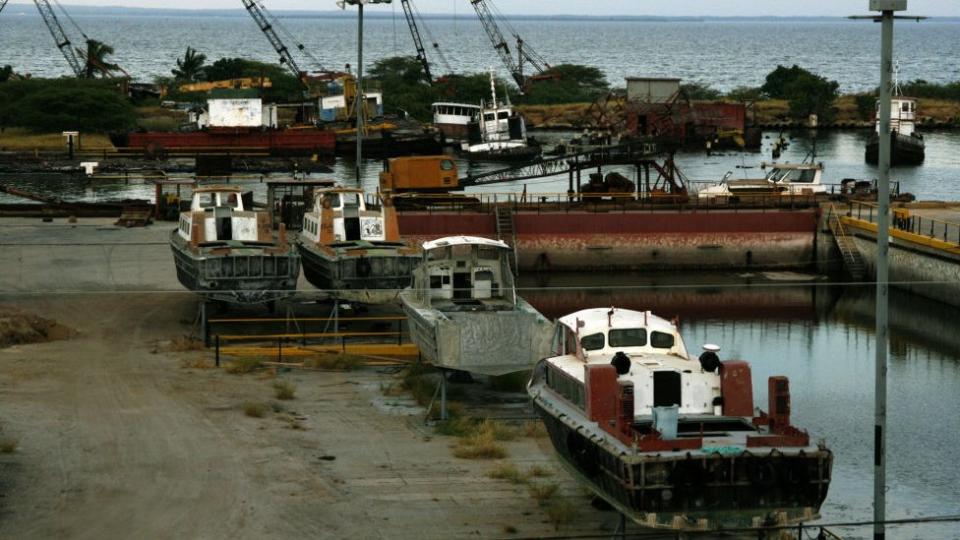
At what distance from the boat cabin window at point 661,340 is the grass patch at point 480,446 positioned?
4.23 metres

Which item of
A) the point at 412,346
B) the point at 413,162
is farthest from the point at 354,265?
the point at 413,162

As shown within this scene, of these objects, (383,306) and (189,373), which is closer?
(189,373)

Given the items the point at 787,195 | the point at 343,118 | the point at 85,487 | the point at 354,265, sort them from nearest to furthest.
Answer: the point at 85,487
the point at 354,265
the point at 787,195
the point at 343,118

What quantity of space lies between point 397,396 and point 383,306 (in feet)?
39.9

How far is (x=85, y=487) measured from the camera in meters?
→ 29.0

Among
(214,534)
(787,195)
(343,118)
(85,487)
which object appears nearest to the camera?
(214,534)

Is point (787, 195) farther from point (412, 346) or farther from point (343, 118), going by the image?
point (343, 118)

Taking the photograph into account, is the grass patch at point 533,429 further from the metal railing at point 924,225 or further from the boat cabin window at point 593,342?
the metal railing at point 924,225

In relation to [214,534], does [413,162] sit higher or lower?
higher

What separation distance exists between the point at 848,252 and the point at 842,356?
1467 cm

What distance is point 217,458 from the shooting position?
3109 cm

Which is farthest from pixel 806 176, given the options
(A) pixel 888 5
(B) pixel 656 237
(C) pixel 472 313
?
(A) pixel 888 5

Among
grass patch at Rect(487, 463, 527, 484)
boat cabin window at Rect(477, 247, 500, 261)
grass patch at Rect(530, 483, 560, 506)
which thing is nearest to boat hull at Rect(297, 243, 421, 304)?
boat cabin window at Rect(477, 247, 500, 261)

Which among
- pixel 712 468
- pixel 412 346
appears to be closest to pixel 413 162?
pixel 412 346
